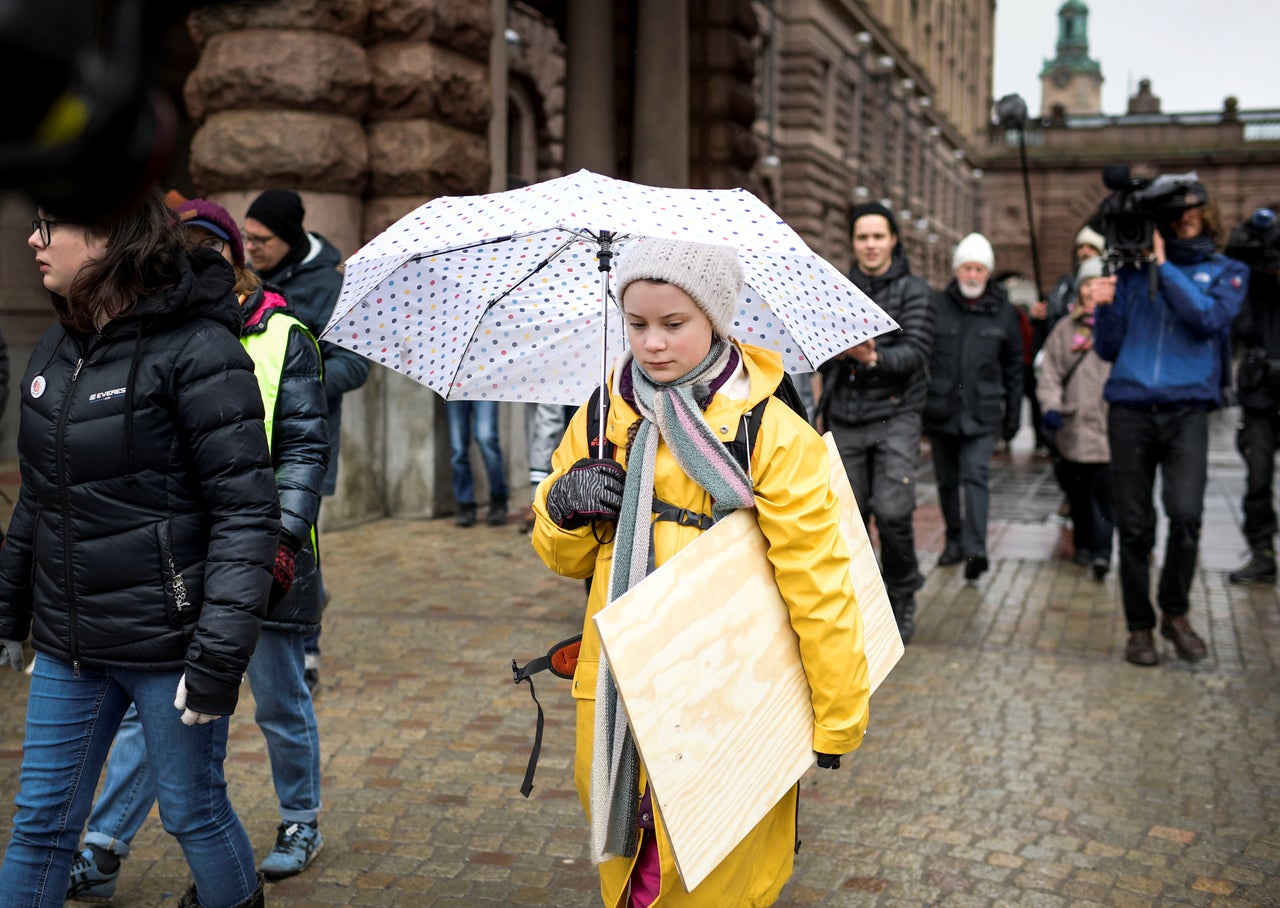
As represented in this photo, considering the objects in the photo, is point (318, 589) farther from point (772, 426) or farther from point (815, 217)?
point (815, 217)

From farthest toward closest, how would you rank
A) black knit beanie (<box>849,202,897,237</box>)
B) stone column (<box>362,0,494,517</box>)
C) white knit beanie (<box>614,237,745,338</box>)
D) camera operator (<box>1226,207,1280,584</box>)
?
stone column (<box>362,0,494,517</box>)
camera operator (<box>1226,207,1280,584</box>)
black knit beanie (<box>849,202,897,237</box>)
white knit beanie (<box>614,237,745,338</box>)

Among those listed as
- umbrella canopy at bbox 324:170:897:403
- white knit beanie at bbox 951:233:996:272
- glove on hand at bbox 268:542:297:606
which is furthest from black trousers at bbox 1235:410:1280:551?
glove on hand at bbox 268:542:297:606

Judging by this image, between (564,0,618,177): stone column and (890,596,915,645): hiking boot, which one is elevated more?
(564,0,618,177): stone column

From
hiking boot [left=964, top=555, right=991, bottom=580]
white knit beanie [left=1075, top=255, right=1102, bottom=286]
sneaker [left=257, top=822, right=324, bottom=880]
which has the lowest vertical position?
sneaker [left=257, top=822, right=324, bottom=880]

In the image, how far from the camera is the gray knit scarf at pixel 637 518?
2.64 m

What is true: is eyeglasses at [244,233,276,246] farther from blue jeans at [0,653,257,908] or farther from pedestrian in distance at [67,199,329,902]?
blue jeans at [0,653,257,908]

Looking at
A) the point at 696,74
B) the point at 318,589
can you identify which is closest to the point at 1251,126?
the point at 696,74

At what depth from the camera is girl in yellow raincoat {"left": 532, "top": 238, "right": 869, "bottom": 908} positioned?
8.68ft

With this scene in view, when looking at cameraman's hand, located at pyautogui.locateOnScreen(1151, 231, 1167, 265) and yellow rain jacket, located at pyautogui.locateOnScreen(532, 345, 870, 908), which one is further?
cameraman's hand, located at pyautogui.locateOnScreen(1151, 231, 1167, 265)

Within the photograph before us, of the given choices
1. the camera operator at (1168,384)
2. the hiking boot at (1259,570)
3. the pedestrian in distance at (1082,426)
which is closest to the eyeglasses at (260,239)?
the camera operator at (1168,384)

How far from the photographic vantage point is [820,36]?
1185 inches

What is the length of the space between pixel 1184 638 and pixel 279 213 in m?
4.53

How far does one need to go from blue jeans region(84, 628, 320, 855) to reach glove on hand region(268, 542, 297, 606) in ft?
1.69

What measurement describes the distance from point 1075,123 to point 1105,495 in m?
60.5
